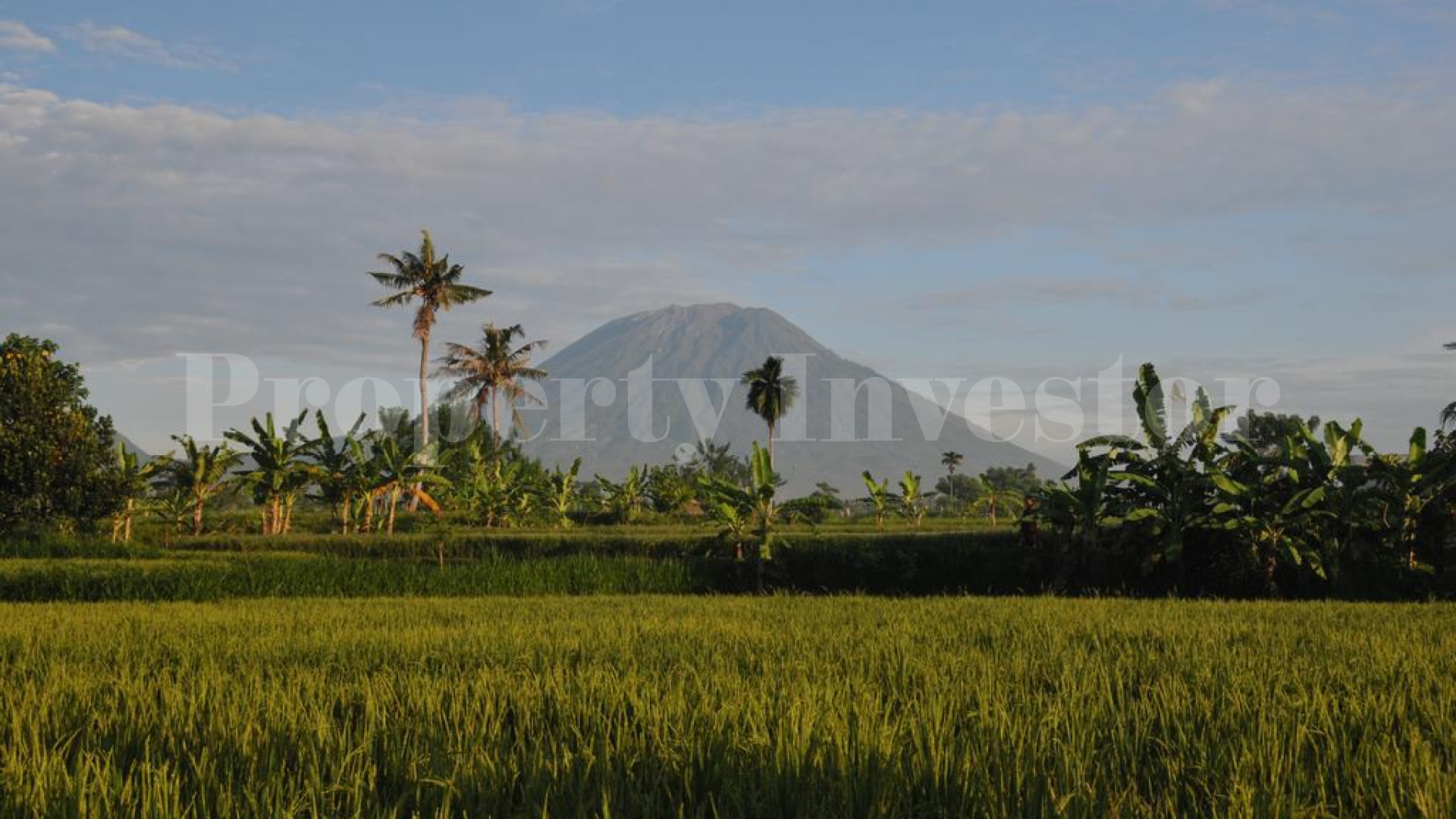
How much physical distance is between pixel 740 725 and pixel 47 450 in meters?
26.2

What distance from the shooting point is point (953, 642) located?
8.40m

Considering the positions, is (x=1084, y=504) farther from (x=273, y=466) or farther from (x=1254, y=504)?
(x=273, y=466)

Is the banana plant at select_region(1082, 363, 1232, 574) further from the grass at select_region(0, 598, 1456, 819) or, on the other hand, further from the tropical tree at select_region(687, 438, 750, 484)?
the tropical tree at select_region(687, 438, 750, 484)

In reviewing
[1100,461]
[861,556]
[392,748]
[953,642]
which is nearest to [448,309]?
[861,556]

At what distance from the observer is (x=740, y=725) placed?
4.59 metres

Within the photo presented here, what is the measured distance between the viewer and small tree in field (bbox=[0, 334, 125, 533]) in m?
24.9

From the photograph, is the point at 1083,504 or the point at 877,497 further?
the point at 877,497

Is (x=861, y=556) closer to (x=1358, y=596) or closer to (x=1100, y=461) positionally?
(x=1100, y=461)

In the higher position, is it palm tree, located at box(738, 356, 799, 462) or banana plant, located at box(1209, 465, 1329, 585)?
palm tree, located at box(738, 356, 799, 462)

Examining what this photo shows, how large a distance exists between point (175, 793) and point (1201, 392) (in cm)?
1826

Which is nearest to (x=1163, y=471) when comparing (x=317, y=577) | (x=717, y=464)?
(x=317, y=577)

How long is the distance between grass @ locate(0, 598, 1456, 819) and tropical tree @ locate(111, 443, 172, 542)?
19.7 metres

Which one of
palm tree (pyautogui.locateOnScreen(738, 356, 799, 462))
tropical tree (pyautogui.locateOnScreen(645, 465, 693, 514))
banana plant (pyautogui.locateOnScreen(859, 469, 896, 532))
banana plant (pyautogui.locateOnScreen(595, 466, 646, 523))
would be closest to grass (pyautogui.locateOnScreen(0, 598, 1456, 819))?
banana plant (pyautogui.locateOnScreen(859, 469, 896, 532))

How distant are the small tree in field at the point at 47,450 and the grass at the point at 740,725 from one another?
18968 mm
